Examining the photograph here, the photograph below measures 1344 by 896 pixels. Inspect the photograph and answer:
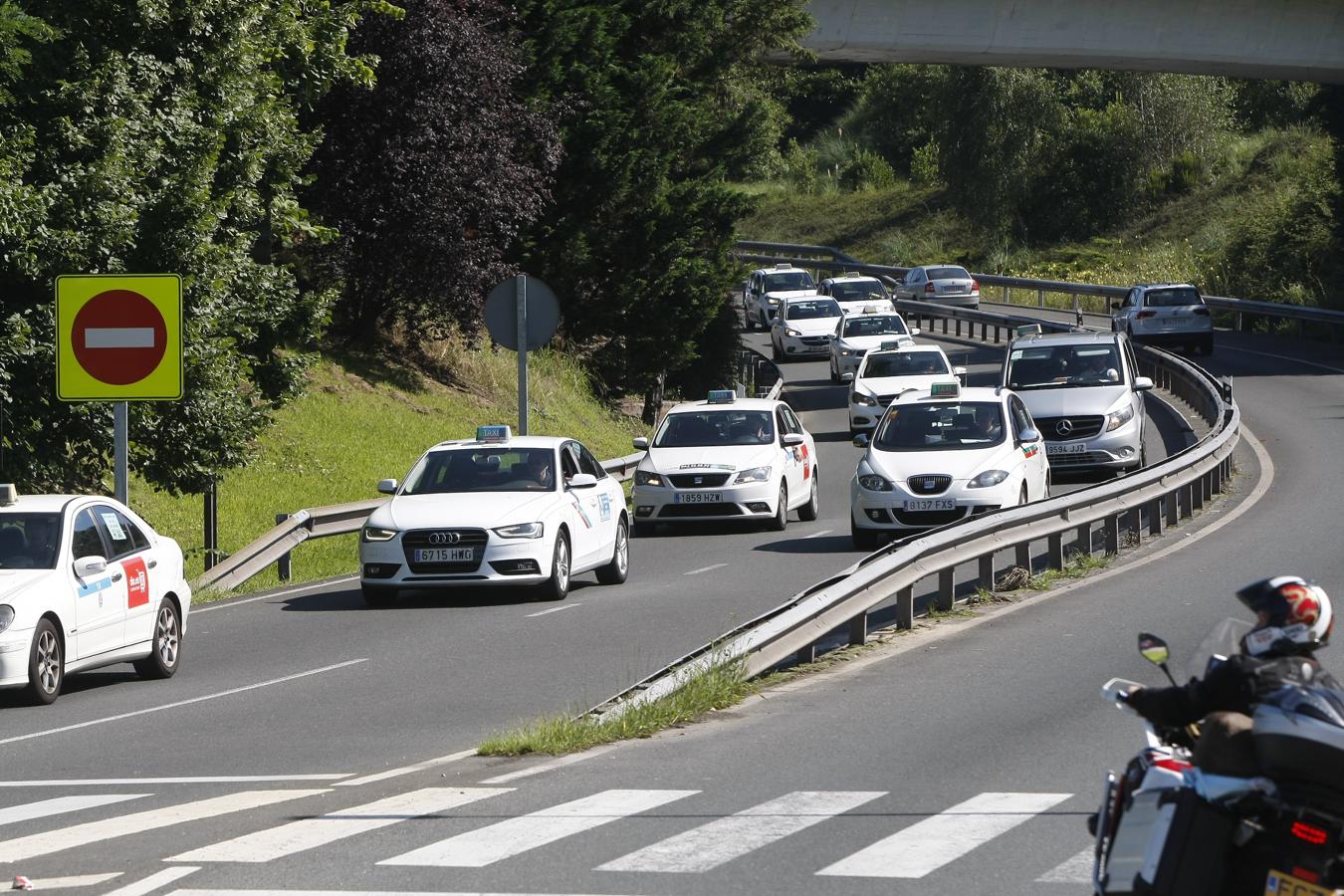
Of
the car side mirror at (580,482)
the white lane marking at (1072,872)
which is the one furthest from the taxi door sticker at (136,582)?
the white lane marking at (1072,872)

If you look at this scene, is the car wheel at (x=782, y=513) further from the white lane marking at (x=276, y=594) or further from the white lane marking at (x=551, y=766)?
the white lane marking at (x=551, y=766)

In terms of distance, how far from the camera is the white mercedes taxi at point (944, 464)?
21469 mm

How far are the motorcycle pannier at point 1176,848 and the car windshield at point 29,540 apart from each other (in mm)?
9856

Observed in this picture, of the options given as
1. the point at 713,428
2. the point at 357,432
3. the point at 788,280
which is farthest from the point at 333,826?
the point at 788,280

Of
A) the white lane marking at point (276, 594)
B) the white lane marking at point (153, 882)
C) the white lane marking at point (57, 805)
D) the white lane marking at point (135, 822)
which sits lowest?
the white lane marking at point (276, 594)

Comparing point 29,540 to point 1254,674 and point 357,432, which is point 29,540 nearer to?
point 1254,674

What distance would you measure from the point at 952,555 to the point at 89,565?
22.3 ft

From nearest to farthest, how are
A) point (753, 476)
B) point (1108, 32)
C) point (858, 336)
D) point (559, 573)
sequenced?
point (559, 573) → point (753, 476) → point (1108, 32) → point (858, 336)

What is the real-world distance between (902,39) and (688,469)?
22.5 meters

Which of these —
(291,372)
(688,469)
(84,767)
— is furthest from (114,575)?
(688,469)

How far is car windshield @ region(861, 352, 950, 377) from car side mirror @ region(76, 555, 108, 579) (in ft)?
80.8

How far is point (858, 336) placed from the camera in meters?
47.3

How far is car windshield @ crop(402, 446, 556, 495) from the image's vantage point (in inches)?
765

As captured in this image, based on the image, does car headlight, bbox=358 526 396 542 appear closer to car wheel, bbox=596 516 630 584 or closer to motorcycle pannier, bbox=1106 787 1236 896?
car wheel, bbox=596 516 630 584
